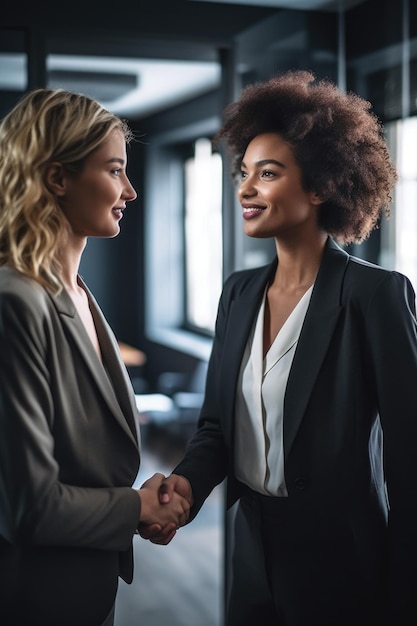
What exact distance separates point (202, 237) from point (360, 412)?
16.3 ft

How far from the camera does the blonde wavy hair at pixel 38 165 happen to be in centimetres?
120

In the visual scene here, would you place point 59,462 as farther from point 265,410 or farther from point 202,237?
point 202,237

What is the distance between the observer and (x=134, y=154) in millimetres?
6613

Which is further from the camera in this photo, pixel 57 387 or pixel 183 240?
pixel 183 240

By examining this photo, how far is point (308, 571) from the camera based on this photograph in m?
1.47

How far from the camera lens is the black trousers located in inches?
57.4

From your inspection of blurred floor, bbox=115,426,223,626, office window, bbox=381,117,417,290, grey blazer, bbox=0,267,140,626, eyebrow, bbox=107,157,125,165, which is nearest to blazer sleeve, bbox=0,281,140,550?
grey blazer, bbox=0,267,140,626

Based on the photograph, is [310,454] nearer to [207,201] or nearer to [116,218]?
[116,218]

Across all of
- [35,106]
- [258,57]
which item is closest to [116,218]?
[35,106]

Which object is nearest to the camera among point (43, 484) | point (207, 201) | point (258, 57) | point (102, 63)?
point (43, 484)

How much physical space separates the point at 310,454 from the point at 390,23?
157 centimetres

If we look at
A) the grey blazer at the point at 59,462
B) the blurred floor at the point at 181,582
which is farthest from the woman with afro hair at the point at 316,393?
the blurred floor at the point at 181,582

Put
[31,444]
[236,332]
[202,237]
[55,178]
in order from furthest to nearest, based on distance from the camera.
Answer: [202,237] < [236,332] < [55,178] < [31,444]

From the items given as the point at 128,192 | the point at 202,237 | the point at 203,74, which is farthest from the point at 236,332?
the point at 202,237
